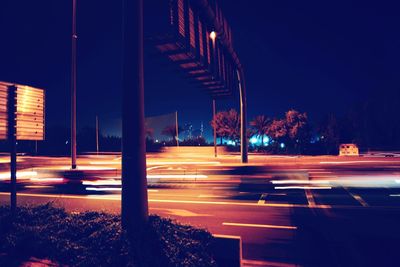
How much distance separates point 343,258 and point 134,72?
5116 millimetres

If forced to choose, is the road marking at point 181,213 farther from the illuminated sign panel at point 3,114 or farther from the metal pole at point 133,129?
the illuminated sign panel at point 3,114

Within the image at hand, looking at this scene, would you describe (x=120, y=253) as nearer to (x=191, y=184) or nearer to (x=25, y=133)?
(x=25, y=133)

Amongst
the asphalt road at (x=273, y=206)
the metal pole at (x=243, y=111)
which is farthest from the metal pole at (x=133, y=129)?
the metal pole at (x=243, y=111)

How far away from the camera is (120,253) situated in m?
4.19

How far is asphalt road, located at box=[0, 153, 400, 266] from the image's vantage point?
6.23 meters

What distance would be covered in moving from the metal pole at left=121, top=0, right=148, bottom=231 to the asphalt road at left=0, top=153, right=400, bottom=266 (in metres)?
2.41

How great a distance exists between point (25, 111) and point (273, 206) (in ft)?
25.6

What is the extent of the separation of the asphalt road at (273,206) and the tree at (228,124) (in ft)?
146

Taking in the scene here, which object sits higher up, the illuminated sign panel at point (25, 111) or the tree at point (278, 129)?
the tree at point (278, 129)

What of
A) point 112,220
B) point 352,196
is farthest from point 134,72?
point 352,196

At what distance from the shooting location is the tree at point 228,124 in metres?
63.7

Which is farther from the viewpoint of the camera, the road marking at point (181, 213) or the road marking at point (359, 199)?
the road marking at point (359, 199)

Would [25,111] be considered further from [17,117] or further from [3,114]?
[3,114]

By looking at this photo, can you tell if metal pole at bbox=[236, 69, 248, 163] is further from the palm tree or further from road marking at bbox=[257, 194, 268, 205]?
the palm tree
